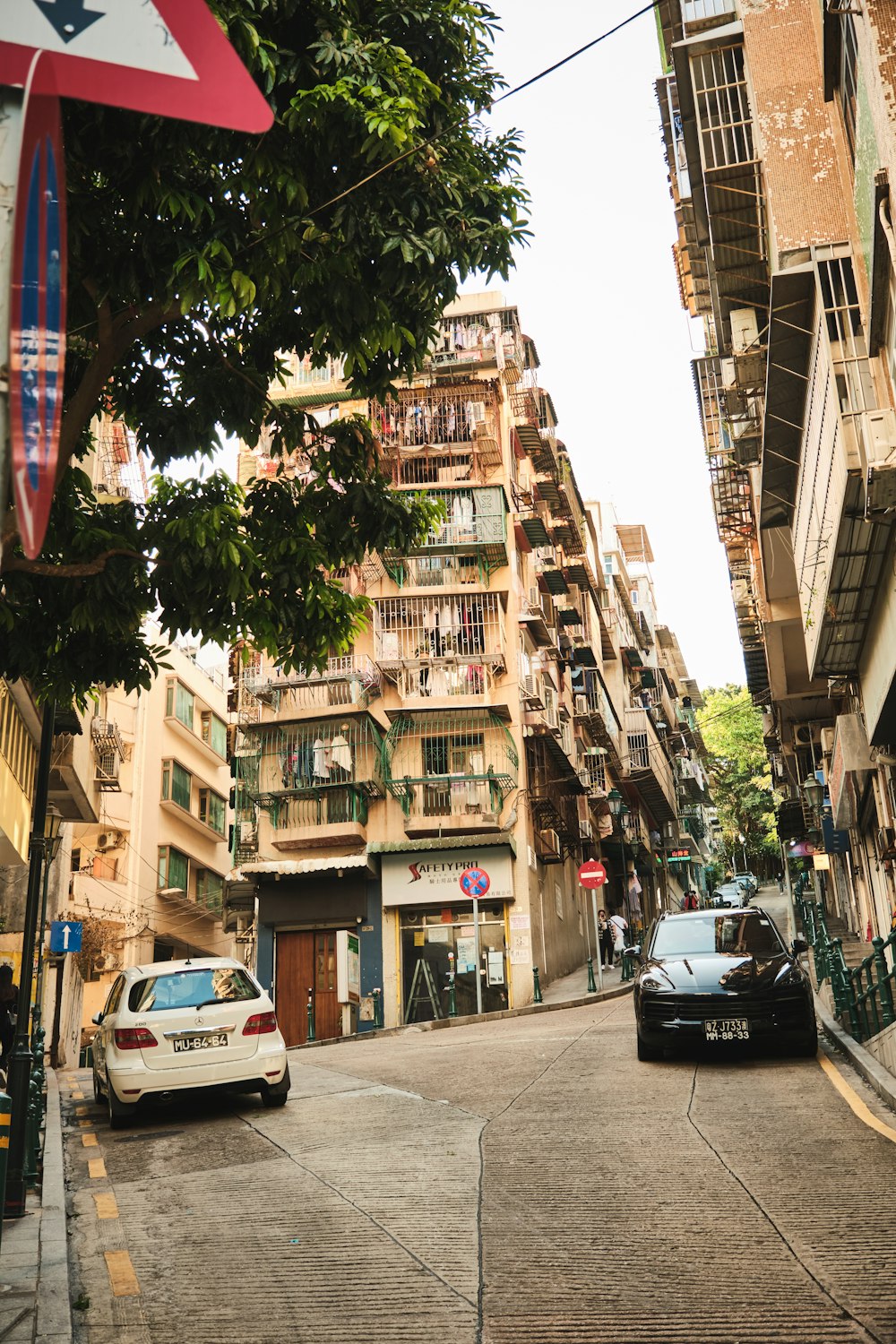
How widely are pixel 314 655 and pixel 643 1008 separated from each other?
589cm

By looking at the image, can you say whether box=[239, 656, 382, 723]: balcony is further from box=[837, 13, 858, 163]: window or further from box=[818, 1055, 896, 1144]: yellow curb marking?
box=[818, 1055, 896, 1144]: yellow curb marking

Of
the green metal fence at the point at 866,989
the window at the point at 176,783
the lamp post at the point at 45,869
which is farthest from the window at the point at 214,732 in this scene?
the green metal fence at the point at 866,989

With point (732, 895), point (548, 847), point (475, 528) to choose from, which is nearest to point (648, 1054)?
point (475, 528)

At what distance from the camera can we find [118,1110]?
11.5 m

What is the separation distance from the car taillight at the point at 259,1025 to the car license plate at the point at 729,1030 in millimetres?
4418

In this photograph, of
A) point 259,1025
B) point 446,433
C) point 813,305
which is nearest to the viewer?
point 259,1025

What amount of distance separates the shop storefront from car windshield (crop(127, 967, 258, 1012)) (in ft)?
66.4

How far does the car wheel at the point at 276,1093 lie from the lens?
11906 mm

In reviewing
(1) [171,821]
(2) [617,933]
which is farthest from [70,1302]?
(1) [171,821]

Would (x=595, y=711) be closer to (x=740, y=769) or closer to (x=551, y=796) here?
(x=551, y=796)

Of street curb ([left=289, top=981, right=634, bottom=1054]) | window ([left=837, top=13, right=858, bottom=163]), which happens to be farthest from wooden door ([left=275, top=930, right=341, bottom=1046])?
window ([left=837, top=13, right=858, bottom=163])

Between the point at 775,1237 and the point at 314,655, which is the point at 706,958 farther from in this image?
the point at 775,1237

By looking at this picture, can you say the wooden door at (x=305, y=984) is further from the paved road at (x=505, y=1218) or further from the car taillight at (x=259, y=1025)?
the car taillight at (x=259, y=1025)

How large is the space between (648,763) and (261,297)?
49.0 metres
